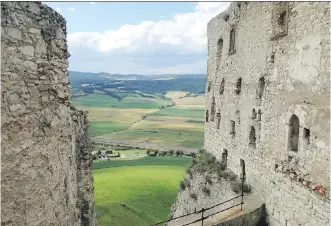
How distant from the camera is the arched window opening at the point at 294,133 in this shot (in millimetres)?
10923

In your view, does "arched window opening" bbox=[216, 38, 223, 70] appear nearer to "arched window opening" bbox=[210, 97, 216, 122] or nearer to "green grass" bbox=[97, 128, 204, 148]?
"arched window opening" bbox=[210, 97, 216, 122]

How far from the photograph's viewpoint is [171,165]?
177ft

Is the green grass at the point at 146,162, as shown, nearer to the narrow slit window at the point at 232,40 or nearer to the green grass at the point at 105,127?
the green grass at the point at 105,127

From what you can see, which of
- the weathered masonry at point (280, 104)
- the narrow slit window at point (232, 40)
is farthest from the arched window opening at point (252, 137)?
the narrow slit window at point (232, 40)

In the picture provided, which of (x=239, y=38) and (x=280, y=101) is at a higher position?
(x=239, y=38)

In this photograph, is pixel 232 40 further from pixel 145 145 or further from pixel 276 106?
pixel 145 145

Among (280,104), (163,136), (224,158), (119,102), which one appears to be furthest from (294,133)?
(119,102)

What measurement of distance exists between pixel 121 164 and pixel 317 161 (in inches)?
1865

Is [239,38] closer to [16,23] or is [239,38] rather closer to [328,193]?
[328,193]

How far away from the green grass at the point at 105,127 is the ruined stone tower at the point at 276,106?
7368 cm

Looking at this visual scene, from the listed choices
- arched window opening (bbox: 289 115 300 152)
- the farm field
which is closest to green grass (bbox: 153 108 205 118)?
the farm field

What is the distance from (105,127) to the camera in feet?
323

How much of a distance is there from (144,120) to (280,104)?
100818 millimetres

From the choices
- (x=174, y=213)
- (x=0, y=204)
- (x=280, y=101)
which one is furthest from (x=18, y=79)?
(x=174, y=213)
